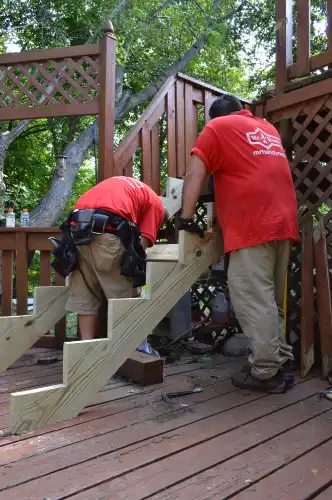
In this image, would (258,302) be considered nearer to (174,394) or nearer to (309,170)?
(174,394)

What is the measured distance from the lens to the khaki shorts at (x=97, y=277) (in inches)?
107

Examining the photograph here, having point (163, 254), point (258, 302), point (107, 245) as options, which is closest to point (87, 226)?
point (107, 245)

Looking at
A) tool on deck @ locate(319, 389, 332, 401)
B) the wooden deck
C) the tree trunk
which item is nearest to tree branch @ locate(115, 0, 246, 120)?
the tree trunk

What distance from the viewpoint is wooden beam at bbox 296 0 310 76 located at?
11.5ft

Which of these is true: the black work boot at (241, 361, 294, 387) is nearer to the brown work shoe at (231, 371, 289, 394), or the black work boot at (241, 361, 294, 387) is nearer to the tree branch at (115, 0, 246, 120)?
the brown work shoe at (231, 371, 289, 394)

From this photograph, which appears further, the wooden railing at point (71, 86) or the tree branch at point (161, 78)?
the tree branch at point (161, 78)

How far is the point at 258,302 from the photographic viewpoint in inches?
103

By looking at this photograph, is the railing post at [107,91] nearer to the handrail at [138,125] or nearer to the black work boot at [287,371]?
the handrail at [138,125]

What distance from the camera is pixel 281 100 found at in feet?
12.0

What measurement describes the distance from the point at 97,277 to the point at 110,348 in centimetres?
63

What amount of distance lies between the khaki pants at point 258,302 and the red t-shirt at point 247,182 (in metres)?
0.09

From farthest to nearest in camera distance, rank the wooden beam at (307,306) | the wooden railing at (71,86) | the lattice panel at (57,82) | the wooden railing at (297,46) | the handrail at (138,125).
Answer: the lattice panel at (57,82)
the wooden railing at (71,86)
the handrail at (138,125)
the wooden railing at (297,46)
the wooden beam at (307,306)

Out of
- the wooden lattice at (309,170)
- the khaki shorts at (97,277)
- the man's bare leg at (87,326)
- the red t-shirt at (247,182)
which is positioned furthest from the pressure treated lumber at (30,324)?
the wooden lattice at (309,170)

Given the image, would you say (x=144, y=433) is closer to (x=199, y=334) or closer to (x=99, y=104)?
(x=199, y=334)
